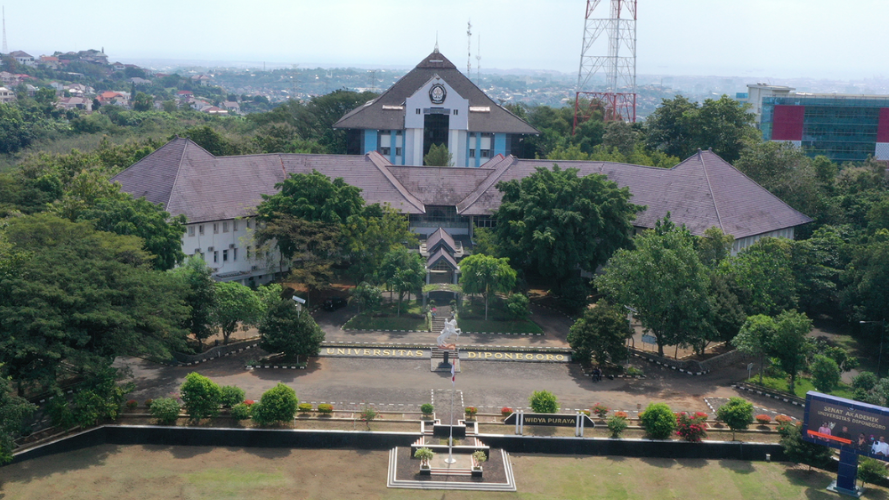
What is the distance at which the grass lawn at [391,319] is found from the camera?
4600 centimetres

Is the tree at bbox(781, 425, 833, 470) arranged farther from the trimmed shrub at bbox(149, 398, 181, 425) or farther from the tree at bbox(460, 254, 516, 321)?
the trimmed shrub at bbox(149, 398, 181, 425)

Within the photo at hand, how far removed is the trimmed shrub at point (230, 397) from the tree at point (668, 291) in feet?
63.1

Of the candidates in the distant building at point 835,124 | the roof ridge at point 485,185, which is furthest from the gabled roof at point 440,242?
the distant building at point 835,124

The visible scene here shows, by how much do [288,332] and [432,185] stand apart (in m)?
21.1

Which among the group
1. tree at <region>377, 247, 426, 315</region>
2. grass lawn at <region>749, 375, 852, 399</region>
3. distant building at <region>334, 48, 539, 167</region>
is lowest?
grass lawn at <region>749, 375, 852, 399</region>

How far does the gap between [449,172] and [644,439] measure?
2902 cm

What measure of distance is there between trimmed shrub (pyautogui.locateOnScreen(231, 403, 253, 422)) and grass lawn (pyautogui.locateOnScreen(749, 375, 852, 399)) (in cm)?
2343

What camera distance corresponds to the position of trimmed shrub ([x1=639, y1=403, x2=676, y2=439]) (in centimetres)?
3384

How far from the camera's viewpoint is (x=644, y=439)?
34.2 meters

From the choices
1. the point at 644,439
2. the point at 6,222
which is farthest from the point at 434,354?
the point at 6,222

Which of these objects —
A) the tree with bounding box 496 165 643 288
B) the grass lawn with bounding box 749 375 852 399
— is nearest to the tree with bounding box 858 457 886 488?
the grass lawn with bounding box 749 375 852 399

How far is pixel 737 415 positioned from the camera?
3406cm

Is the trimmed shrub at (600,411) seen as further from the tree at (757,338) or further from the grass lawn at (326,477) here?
the tree at (757,338)

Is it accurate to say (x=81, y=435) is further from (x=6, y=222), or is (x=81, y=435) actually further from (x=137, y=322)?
(x=6, y=222)
